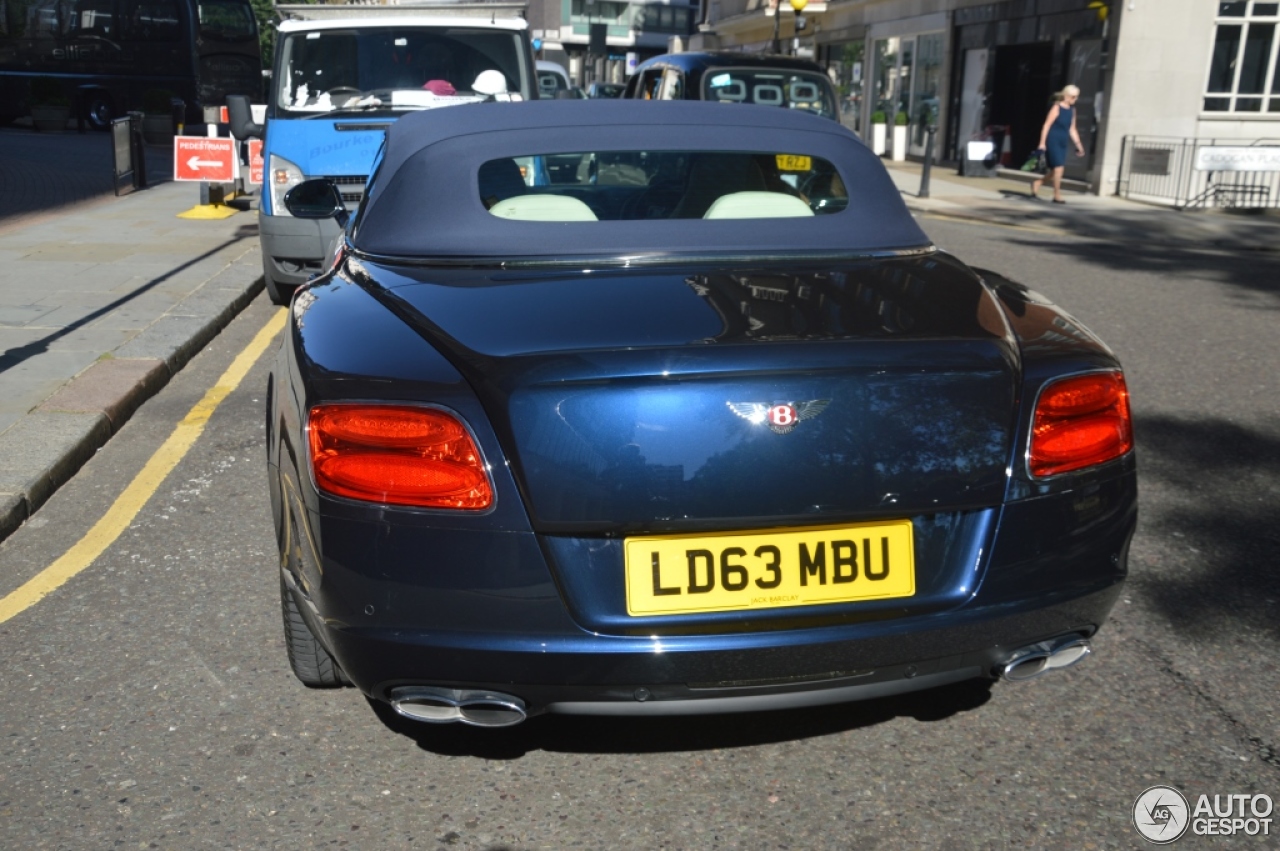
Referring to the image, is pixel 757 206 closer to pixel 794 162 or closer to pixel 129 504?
pixel 794 162

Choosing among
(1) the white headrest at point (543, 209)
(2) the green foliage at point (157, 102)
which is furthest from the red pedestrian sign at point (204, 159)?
(2) the green foliage at point (157, 102)

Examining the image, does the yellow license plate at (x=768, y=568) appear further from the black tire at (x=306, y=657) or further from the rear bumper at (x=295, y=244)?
the rear bumper at (x=295, y=244)

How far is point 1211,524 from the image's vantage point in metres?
4.83

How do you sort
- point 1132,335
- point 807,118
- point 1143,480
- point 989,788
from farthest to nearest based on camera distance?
point 1132,335, point 1143,480, point 807,118, point 989,788

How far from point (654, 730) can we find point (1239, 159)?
18.2 meters

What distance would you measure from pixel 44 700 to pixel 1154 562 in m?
3.44

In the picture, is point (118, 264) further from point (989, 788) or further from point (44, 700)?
point (989, 788)

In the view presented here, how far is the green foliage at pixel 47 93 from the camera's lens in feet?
98.3

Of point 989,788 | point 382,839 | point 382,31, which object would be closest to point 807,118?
point 989,788

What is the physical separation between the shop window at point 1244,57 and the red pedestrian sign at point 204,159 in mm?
17549

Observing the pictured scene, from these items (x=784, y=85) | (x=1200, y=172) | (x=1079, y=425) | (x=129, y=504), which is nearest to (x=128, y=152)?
(x=784, y=85)

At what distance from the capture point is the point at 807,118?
159 inches

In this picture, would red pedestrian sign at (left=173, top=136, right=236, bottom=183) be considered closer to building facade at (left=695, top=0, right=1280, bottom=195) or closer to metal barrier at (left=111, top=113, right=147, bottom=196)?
metal barrier at (left=111, top=113, right=147, bottom=196)

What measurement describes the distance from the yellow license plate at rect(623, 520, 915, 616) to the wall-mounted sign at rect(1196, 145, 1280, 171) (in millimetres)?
18166
